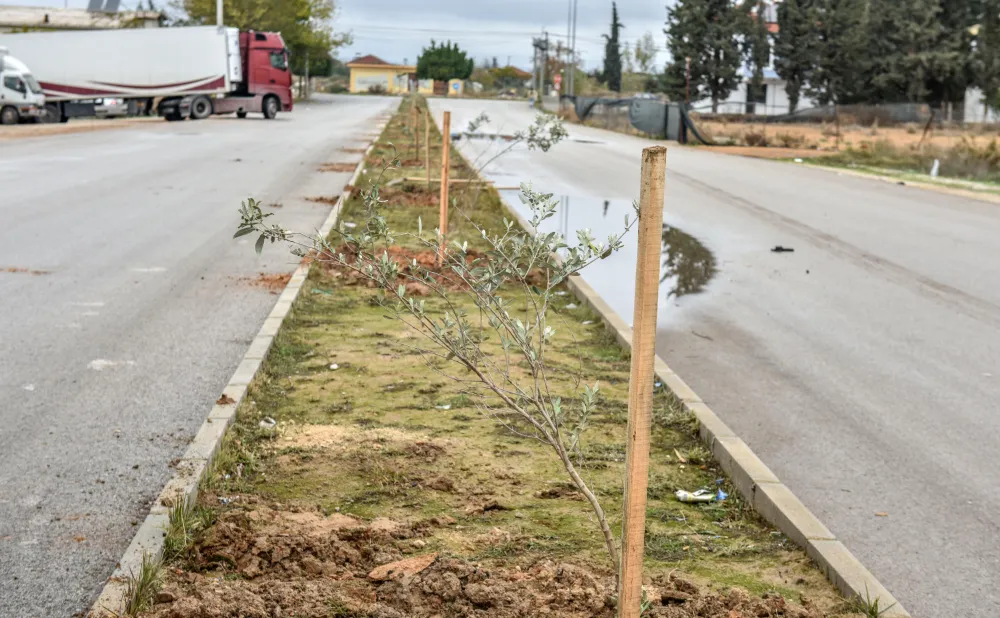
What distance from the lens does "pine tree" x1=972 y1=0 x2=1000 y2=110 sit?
220ft

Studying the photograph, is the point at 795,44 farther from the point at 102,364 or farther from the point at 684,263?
the point at 102,364

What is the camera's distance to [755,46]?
8031 cm

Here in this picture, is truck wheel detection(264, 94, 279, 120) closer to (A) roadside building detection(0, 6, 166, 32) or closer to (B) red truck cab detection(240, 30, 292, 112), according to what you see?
(B) red truck cab detection(240, 30, 292, 112)

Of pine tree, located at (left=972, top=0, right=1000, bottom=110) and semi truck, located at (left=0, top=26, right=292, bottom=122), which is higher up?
pine tree, located at (left=972, top=0, right=1000, bottom=110)

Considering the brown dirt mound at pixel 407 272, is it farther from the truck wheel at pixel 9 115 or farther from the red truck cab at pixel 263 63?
the red truck cab at pixel 263 63

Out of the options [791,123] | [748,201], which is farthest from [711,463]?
[791,123]

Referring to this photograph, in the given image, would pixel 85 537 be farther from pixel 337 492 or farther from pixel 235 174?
pixel 235 174

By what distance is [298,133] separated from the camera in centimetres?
4125

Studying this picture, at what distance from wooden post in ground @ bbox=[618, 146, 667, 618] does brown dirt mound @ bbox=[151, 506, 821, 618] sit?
52 cm

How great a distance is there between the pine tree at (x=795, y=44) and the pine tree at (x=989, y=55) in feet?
36.2

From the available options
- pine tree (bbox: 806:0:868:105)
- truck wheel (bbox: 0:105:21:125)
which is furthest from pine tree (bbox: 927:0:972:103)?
truck wheel (bbox: 0:105:21:125)

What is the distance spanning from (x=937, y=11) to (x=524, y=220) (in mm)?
60395

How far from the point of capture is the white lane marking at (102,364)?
7.86m

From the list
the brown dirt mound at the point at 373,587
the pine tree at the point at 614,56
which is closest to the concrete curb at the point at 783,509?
the brown dirt mound at the point at 373,587
